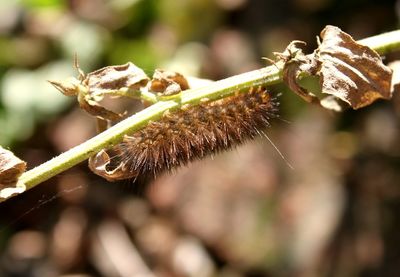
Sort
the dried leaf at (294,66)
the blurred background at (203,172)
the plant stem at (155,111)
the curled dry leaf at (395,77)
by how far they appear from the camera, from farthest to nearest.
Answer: the blurred background at (203,172) → the curled dry leaf at (395,77) → the dried leaf at (294,66) → the plant stem at (155,111)

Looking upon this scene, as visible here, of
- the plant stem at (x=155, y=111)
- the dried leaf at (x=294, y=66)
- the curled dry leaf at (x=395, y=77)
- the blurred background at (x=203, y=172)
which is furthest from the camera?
the blurred background at (x=203, y=172)

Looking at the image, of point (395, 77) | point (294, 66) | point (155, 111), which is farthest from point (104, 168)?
point (395, 77)

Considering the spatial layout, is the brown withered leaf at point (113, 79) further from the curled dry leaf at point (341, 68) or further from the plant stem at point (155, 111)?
the curled dry leaf at point (341, 68)

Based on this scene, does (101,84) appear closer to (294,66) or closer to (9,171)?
(9,171)

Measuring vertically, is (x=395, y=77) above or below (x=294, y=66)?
below

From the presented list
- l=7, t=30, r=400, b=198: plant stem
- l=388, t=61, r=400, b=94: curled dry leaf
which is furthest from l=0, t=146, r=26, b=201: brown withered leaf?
l=388, t=61, r=400, b=94: curled dry leaf

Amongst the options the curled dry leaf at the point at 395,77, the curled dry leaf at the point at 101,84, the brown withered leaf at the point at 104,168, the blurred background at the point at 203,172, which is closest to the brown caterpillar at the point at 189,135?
the brown withered leaf at the point at 104,168
